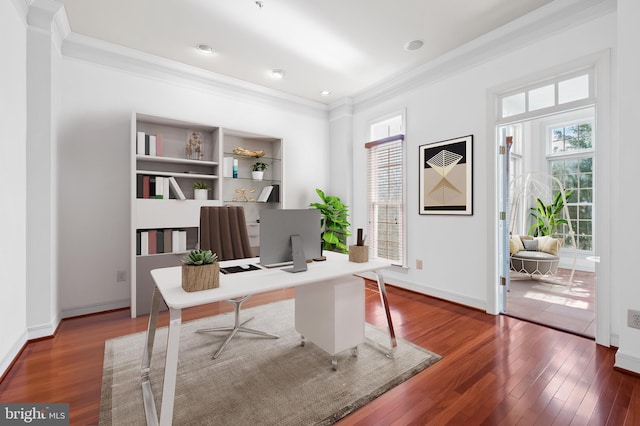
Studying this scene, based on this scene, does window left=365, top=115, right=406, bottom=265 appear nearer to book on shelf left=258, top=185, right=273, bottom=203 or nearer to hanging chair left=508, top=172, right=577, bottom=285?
book on shelf left=258, top=185, right=273, bottom=203

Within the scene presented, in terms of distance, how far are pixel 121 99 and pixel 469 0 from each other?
12.1 ft

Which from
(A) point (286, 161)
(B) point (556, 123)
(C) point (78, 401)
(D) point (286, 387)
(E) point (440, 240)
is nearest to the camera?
(C) point (78, 401)

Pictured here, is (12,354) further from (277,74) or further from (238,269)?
(277,74)

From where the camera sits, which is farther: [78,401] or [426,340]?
[426,340]

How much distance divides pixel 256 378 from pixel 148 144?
273 centimetres

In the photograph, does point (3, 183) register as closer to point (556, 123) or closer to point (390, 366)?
point (390, 366)

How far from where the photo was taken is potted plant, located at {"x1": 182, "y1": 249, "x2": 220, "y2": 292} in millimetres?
1546

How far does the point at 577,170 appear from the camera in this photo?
5320mm

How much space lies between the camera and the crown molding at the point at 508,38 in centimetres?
246

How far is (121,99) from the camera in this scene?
331 cm

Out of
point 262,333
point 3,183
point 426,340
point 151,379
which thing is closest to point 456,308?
point 426,340

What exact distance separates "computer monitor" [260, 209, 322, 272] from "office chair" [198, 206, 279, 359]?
2.53 feet

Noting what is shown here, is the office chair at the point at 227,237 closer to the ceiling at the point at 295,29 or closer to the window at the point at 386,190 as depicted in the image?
the ceiling at the point at 295,29

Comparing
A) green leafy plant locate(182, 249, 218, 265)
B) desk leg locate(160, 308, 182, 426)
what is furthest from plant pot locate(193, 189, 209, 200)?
desk leg locate(160, 308, 182, 426)
